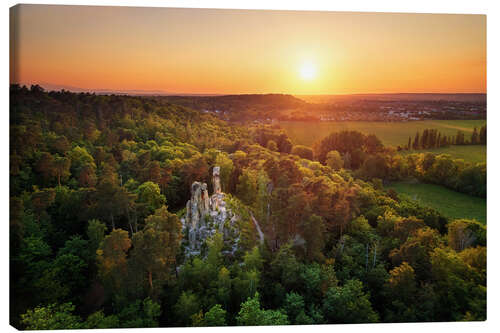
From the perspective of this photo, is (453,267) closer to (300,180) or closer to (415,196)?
(415,196)

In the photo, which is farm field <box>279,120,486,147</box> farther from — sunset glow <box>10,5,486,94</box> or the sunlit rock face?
the sunlit rock face

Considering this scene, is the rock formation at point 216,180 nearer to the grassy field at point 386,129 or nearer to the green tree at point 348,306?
the grassy field at point 386,129

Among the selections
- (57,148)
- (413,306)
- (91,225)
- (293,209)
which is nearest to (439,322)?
(413,306)

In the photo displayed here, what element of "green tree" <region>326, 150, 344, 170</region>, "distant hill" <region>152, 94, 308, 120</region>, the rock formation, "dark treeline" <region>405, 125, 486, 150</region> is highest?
"distant hill" <region>152, 94, 308, 120</region>

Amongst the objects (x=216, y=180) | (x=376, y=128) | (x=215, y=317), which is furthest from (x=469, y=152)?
(x=215, y=317)

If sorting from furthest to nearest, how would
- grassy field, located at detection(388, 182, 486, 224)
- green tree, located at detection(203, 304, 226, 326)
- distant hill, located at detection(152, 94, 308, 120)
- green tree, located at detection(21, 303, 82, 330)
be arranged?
distant hill, located at detection(152, 94, 308, 120) < grassy field, located at detection(388, 182, 486, 224) < green tree, located at detection(203, 304, 226, 326) < green tree, located at detection(21, 303, 82, 330)

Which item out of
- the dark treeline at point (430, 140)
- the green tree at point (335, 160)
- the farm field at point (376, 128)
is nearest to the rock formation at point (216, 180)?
the farm field at point (376, 128)

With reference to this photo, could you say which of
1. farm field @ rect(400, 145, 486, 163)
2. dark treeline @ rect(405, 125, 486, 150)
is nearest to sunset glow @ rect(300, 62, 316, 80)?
dark treeline @ rect(405, 125, 486, 150)
